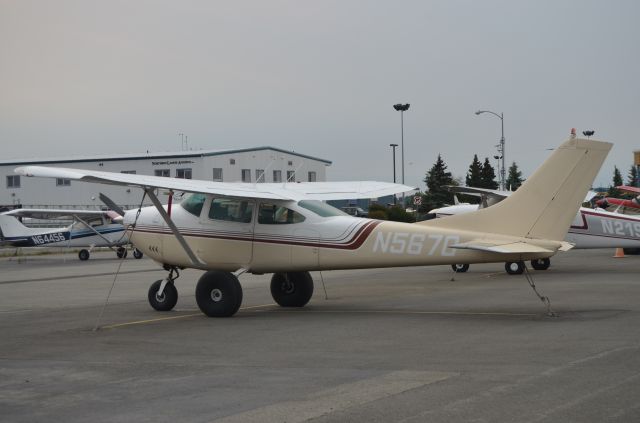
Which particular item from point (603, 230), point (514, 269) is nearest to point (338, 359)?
point (514, 269)

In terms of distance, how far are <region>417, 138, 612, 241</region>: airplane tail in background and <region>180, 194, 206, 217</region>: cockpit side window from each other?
516 cm

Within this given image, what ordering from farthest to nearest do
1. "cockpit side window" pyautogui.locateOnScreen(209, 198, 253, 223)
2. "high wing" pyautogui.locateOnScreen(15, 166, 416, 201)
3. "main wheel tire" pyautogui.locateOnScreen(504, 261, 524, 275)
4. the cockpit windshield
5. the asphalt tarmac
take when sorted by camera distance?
1. "main wheel tire" pyautogui.locateOnScreen(504, 261, 524, 275)
2. "cockpit side window" pyautogui.locateOnScreen(209, 198, 253, 223)
3. the cockpit windshield
4. "high wing" pyautogui.locateOnScreen(15, 166, 416, 201)
5. the asphalt tarmac

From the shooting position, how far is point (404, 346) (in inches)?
402

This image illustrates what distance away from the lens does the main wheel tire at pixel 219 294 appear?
13891 mm

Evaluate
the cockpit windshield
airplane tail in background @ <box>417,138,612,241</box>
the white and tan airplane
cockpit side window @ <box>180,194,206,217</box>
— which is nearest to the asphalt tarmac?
the white and tan airplane

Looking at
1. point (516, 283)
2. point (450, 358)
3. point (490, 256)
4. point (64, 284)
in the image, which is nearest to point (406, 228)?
point (490, 256)

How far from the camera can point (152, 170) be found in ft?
221

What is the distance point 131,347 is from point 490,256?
576 centimetres

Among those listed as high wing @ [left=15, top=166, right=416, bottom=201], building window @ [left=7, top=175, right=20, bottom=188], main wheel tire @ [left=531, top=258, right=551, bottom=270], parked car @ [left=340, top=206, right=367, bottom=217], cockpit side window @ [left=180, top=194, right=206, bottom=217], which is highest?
building window @ [left=7, top=175, right=20, bottom=188]

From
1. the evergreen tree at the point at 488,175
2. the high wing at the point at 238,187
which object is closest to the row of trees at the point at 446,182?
the evergreen tree at the point at 488,175

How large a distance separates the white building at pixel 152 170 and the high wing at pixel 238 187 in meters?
46.8

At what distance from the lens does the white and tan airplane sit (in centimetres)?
1299

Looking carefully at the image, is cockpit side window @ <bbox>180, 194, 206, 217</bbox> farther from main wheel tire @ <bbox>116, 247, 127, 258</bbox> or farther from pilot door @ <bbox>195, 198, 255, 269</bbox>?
main wheel tire @ <bbox>116, 247, 127, 258</bbox>

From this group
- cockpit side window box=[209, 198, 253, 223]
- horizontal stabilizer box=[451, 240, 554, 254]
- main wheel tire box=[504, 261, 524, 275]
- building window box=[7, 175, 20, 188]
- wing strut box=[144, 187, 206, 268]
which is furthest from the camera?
building window box=[7, 175, 20, 188]
